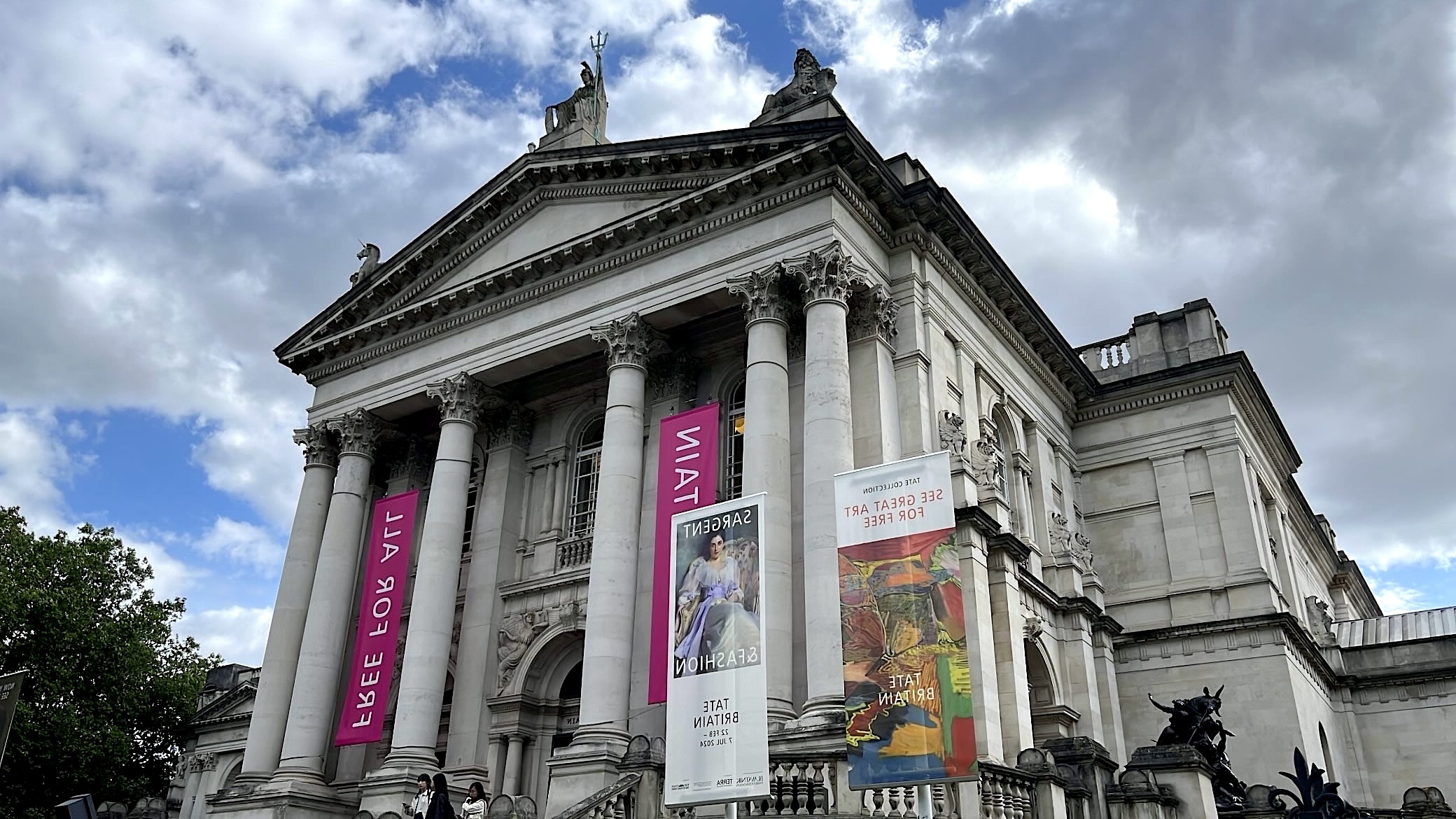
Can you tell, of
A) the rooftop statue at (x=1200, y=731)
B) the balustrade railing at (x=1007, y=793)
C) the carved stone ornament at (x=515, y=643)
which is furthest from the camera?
the carved stone ornament at (x=515, y=643)

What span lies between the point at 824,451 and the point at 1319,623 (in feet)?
64.7

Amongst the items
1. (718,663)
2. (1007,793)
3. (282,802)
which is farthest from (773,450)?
(282,802)

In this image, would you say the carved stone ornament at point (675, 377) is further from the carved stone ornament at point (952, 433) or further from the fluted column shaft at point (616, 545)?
the carved stone ornament at point (952, 433)

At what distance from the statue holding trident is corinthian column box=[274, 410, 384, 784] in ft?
24.6

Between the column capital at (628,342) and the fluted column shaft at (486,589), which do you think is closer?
the column capital at (628,342)

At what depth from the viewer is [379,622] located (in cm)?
2233

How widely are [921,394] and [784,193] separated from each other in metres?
4.26

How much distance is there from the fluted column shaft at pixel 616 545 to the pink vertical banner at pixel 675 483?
61 cm

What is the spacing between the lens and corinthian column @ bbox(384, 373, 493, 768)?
66.9ft

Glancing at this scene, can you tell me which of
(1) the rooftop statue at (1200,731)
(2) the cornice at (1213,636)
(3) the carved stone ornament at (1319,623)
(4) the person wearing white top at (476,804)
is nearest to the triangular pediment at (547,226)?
(4) the person wearing white top at (476,804)

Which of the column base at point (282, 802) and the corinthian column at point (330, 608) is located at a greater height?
the corinthian column at point (330, 608)

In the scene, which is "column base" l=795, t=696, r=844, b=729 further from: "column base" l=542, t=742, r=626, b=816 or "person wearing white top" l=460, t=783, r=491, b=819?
"person wearing white top" l=460, t=783, r=491, b=819

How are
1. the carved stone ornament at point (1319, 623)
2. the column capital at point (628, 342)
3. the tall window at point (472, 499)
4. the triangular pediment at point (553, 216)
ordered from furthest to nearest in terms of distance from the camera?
the carved stone ornament at point (1319, 623) < the tall window at point (472, 499) < the column capital at point (628, 342) < the triangular pediment at point (553, 216)

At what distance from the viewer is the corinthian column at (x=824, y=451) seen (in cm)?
1614
